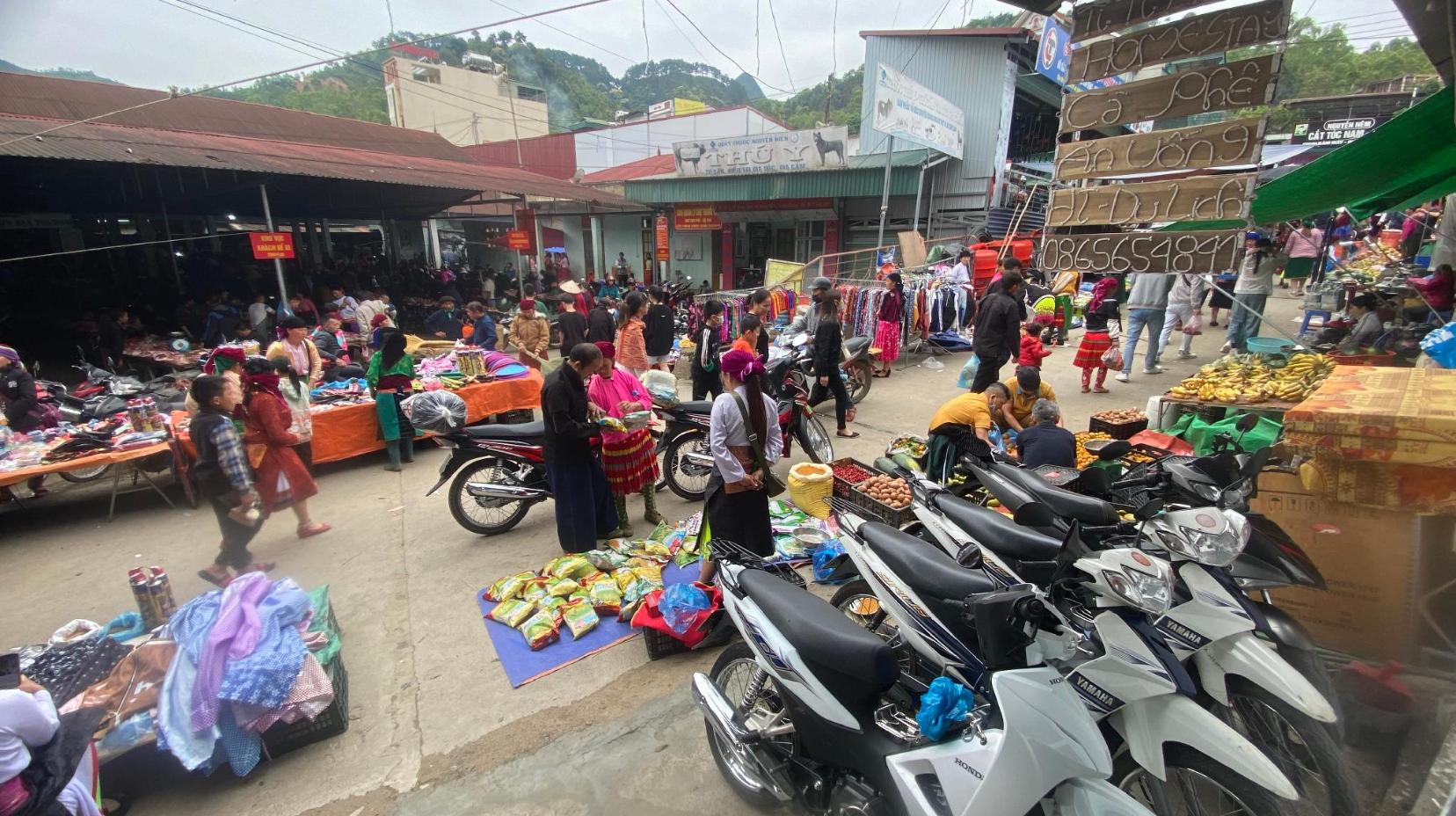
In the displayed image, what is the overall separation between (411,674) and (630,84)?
83.0ft

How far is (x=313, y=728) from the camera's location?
117 inches

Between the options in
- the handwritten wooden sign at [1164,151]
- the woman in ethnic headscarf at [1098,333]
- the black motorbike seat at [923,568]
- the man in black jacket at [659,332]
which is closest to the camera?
the black motorbike seat at [923,568]

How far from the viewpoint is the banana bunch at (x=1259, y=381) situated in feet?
16.5

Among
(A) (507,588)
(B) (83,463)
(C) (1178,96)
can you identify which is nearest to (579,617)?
(A) (507,588)

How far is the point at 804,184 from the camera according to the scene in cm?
1688

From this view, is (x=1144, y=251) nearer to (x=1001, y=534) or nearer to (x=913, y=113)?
(x=1001, y=534)

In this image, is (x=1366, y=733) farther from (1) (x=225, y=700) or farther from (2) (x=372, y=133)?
(2) (x=372, y=133)

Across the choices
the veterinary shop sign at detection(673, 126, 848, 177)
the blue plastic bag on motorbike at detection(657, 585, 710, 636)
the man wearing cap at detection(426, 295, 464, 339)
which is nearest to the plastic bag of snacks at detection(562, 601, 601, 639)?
the blue plastic bag on motorbike at detection(657, 585, 710, 636)

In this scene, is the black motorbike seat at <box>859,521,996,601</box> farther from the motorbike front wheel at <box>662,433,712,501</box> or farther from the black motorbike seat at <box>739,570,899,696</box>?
the motorbike front wheel at <box>662,433,712,501</box>

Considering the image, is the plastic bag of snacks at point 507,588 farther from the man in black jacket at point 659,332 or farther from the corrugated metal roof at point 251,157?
the corrugated metal roof at point 251,157

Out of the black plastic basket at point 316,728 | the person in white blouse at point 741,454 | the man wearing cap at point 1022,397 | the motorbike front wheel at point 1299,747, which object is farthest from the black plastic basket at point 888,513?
the black plastic basket at point 316,728

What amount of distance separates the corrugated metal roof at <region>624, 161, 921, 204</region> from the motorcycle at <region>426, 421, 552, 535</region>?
13.4 metres

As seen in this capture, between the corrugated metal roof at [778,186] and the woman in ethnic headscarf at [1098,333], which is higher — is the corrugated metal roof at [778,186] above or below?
above

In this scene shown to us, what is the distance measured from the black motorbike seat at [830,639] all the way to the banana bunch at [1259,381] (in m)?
4.69
